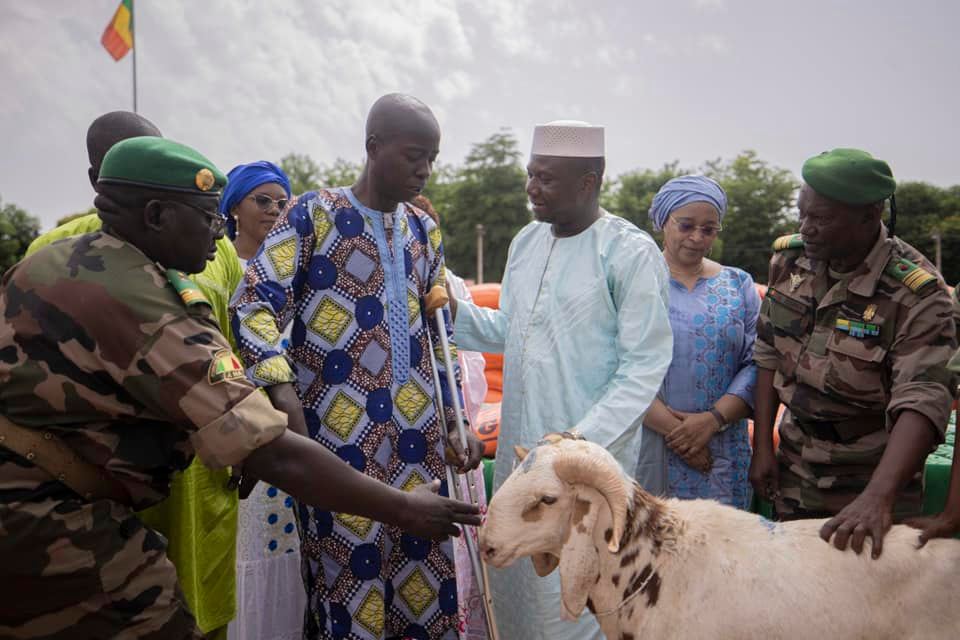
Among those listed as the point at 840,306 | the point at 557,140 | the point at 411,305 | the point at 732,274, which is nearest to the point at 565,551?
the point at 411,305

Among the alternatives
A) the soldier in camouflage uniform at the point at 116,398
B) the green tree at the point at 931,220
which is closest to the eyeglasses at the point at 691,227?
the soldier in camouflage uniform at the point at 116,398

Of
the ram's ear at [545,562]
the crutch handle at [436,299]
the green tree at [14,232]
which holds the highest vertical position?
the crutch handle at [436,299]

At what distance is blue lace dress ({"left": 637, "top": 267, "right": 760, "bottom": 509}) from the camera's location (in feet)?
14.6

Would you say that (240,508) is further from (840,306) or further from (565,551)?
(840,306)

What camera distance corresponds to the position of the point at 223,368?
2.28m

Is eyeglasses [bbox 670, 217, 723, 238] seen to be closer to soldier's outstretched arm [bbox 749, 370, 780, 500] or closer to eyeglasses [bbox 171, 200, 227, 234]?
soldier's outstretched arm [bbox 749, 370, 780, 500]

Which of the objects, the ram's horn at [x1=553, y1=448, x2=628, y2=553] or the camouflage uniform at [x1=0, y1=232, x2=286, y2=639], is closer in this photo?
the camouflage uniform at [x1=0, y1=232, x2=286, y2=639]

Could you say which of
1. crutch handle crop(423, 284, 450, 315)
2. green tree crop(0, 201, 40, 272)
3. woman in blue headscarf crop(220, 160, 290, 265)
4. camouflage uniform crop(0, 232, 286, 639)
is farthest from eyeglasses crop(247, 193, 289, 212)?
green tree crop(0, 201, 40, 272)

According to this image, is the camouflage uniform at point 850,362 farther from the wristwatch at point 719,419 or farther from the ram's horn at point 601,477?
the ram's horn at point 601,477

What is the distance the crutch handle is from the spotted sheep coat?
1.06 metres

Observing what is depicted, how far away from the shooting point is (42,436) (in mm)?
2275

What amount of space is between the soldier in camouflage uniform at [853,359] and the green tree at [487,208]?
3873cm

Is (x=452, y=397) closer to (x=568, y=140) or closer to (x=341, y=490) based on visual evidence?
(x=341, y=490)

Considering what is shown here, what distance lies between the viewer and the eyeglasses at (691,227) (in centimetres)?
468
